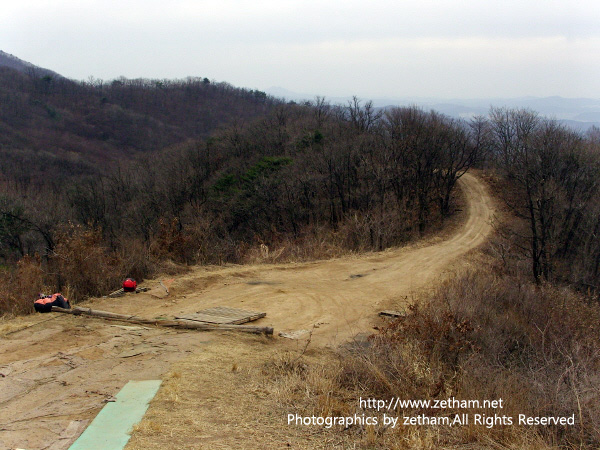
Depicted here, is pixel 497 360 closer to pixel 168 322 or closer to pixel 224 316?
pixel 224 316

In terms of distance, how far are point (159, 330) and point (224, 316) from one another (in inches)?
51.3

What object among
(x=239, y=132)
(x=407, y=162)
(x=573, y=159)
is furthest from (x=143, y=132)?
(x=573, y=159)

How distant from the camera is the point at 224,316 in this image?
866cm

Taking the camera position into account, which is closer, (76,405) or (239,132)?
(76,405)

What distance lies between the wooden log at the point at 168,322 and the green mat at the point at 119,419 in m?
2.33

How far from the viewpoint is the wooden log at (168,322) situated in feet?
25.7

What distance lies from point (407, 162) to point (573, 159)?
10002mm

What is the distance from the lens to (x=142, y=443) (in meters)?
4.21

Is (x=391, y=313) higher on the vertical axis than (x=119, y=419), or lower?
lower

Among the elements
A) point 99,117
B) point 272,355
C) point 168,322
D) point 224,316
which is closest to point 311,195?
point 224,316

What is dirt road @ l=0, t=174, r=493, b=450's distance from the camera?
495 centimetres

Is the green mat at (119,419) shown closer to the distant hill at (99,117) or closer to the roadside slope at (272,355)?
the roadside slope at (272,355)

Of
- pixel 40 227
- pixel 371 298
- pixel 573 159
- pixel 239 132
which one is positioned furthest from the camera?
pixel 239 132

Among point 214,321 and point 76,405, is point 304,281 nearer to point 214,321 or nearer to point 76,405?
point 214,321
